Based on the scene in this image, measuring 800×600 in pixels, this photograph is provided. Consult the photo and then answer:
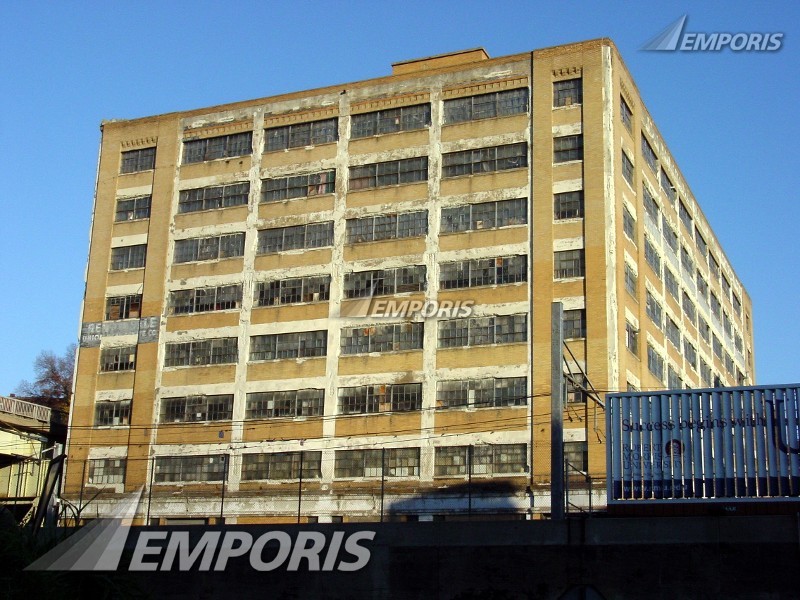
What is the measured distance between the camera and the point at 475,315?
171ft

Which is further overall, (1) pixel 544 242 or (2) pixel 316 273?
(2) pixel 316 273

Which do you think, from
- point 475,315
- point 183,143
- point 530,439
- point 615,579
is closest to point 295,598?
point 615,579

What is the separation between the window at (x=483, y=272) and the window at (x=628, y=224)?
5.87 m

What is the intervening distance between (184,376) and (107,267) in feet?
31.4

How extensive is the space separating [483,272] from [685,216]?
22366 millimetres

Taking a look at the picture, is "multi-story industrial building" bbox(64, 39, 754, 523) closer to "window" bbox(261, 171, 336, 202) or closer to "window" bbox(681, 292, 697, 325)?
"window" bbox(261, 171, 336, 202)

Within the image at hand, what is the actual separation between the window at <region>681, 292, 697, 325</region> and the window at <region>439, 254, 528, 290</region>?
18.5 meters

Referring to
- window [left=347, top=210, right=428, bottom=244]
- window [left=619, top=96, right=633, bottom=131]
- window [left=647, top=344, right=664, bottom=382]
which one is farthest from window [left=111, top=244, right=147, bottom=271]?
window [left=647, top=344, right=664, bottom=382]

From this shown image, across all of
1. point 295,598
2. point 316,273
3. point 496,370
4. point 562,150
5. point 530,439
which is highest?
point 562,150

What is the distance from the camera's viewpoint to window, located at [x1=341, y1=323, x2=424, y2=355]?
53312 mm

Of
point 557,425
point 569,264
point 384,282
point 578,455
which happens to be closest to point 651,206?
point 569,264

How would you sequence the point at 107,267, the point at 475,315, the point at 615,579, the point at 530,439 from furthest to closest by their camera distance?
the point at 107,267 → the point at 475,315 → the point at 530,439 → the point at 615,579

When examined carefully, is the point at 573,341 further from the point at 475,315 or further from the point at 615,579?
the point at 615,579

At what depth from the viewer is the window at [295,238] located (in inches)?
2249
